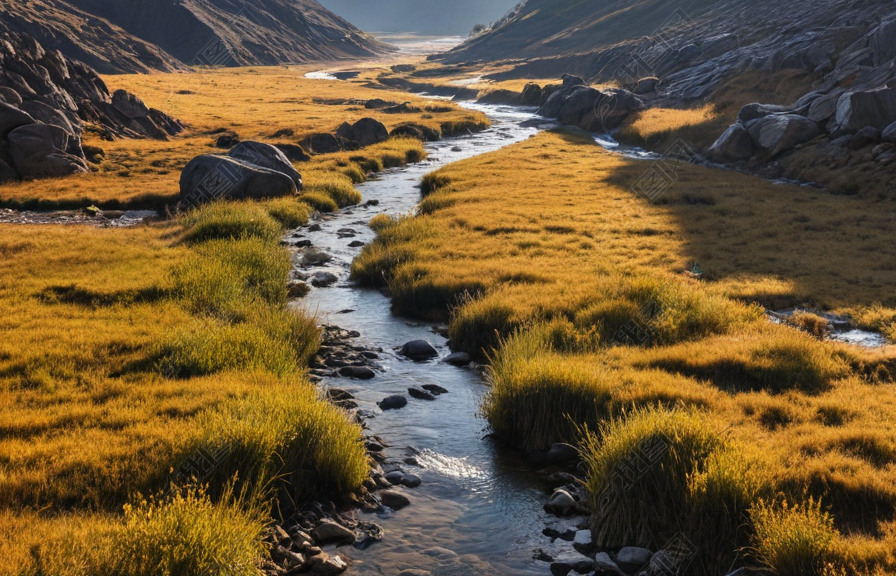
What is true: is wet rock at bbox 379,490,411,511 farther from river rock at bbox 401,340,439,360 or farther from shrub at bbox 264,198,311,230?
shrub at bbox 264,198,311,230

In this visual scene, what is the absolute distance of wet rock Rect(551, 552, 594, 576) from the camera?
25.5 feet

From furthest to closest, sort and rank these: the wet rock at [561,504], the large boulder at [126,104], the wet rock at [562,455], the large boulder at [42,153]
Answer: the large boulder at [126,104] → the large boulder at [42,153] → the wet rock at [562,455] → the wet rock at [561,504]

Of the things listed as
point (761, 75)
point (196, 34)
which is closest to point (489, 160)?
point (761, 75)

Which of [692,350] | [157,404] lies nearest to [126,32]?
[157,404]

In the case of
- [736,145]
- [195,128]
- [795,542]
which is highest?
[736,145]

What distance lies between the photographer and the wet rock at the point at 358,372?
44.1 feet

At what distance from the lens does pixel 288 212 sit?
27.2 metres

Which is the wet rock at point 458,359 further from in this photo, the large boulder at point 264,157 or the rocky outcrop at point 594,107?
the rocky outcrop at point 594,107

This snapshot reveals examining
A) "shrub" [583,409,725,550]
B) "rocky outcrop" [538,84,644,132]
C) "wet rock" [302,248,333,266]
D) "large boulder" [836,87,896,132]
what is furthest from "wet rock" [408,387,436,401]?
"rocky outcrop" [538,84,644,132]

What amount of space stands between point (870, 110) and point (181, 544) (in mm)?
35523

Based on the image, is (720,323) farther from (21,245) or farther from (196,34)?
(196,34)

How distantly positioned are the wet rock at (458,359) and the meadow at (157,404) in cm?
288

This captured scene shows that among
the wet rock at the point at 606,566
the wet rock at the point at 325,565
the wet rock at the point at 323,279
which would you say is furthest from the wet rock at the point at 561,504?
the wet rock at the point at 323,279

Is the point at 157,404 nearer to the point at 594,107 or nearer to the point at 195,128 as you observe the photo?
the point at 195,128
